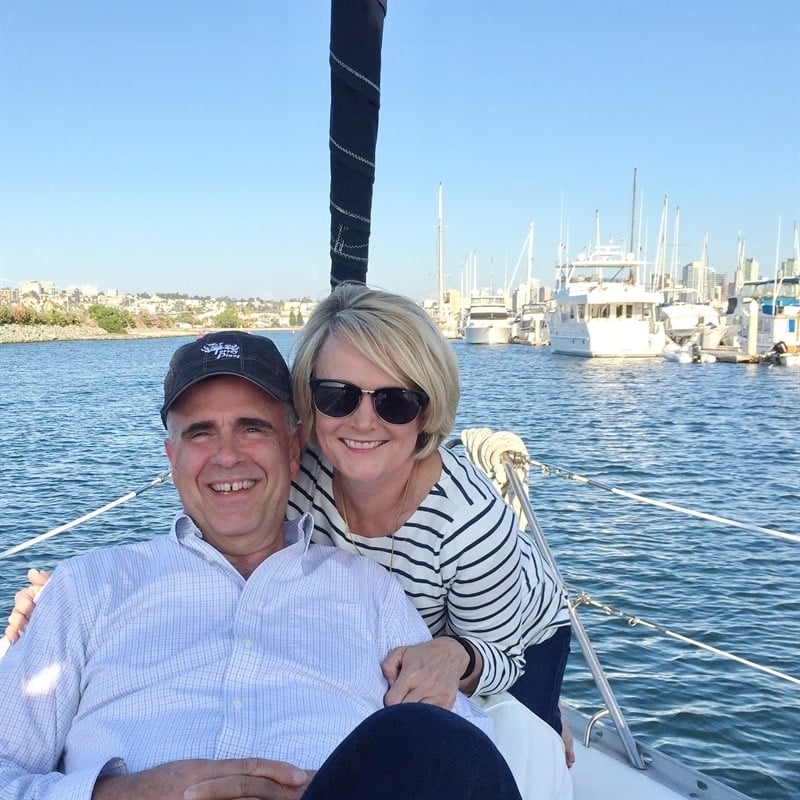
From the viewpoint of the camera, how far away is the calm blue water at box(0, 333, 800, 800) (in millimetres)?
5832

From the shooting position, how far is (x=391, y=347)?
6.56ft

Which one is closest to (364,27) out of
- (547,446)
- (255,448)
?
(255,448)

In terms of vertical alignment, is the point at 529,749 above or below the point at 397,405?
below

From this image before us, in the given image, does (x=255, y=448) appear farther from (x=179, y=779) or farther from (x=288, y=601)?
(x=179, y=779)

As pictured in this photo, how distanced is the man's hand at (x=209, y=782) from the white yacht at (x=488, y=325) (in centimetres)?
6362

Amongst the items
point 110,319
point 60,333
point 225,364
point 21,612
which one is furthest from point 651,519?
point 110,319

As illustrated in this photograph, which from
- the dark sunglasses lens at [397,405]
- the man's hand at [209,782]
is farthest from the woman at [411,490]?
the man's hand at [209,782]

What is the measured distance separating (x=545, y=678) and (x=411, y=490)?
788 millimetres

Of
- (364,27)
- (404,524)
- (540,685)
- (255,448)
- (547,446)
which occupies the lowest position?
(547,446)

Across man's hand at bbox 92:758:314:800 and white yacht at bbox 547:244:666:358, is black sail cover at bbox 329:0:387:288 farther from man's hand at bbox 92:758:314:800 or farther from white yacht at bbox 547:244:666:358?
white yacht at bbox 547:244:666:358

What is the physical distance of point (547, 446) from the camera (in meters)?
19.0

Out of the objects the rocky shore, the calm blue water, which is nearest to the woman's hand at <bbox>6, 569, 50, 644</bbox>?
the calm blue water

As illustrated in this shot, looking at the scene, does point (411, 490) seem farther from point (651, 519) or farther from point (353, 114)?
point (651, 519)

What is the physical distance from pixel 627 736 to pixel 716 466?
48.0 feet
